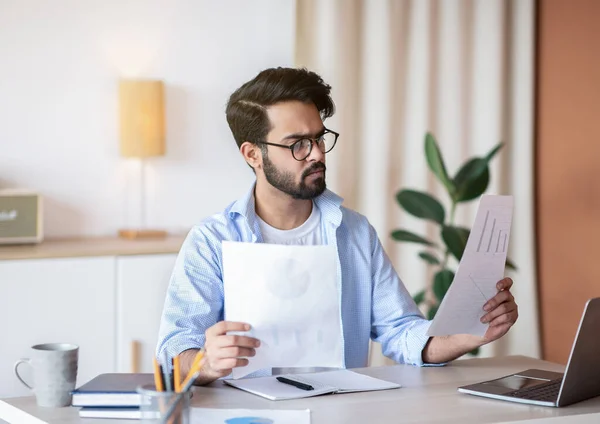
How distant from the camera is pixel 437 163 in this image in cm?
368

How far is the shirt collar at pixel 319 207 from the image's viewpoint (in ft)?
7.40

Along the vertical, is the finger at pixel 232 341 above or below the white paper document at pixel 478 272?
below

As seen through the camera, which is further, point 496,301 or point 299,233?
point 299,233

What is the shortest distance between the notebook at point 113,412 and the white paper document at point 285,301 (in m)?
0.28

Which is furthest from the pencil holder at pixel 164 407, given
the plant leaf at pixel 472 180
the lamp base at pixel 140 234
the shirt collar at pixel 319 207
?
the plant leaf at pixel 472 180

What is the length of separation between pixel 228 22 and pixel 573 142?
159 centimetres

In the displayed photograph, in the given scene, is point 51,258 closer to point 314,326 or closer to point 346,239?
point 346,239

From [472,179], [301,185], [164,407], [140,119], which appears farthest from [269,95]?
[472,179]

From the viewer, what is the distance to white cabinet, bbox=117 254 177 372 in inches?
126

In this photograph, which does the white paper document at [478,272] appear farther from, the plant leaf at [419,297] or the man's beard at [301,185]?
the plant leaf at [419,297]

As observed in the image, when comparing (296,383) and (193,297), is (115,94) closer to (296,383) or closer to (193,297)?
(193,297)

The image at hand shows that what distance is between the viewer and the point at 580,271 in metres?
4.04

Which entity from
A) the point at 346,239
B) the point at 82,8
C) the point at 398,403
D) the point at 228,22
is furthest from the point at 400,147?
the point at 398,403

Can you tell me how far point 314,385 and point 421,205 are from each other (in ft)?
6.46
